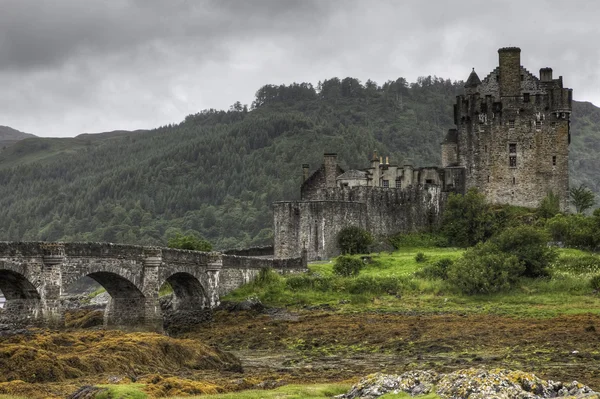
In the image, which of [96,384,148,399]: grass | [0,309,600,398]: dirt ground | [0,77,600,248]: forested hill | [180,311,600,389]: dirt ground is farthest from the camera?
[0,77,600,248]: forested hill

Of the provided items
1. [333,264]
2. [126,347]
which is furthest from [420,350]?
[333,264]

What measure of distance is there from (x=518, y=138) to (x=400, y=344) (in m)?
42.0

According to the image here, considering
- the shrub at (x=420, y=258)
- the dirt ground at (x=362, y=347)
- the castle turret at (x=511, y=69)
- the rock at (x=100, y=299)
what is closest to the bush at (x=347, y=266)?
the shrub at (x=420, y=258)

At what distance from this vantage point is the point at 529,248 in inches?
2188

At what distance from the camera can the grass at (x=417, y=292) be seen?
50.1 m

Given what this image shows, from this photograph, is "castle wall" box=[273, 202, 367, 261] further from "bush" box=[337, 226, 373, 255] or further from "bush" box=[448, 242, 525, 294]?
"bush" box=[448, 242, 525, 294]

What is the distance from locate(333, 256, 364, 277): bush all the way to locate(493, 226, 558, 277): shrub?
8664 millimetres

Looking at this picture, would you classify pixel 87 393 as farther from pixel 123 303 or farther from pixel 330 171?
pixel 330 171

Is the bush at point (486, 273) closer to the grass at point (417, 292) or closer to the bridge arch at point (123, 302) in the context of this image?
the grass at point (417, 292)

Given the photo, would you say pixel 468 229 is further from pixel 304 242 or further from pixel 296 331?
pixel 296 331

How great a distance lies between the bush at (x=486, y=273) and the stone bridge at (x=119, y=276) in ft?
39.8

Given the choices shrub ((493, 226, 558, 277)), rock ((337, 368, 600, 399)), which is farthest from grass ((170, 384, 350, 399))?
shrub ((493, 226, 558, 277))

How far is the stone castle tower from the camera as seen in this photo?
7838 cm

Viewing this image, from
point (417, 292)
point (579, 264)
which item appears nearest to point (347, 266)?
point (417, 292)
